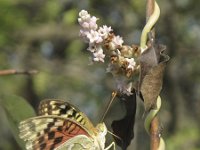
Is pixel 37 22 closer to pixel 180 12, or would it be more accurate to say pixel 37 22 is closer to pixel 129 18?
pixel 129 18

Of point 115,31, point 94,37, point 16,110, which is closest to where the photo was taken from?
point 94,37

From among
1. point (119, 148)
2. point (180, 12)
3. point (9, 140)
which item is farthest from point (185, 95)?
point (119, 148)

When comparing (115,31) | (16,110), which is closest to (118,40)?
(16,110)

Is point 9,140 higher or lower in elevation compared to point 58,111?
higher

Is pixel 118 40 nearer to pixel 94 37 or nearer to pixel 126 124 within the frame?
pixel 94 37

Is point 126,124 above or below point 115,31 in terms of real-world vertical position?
below

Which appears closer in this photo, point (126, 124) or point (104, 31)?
point (104, 31)
